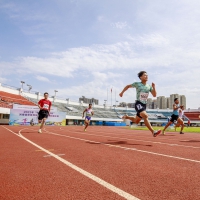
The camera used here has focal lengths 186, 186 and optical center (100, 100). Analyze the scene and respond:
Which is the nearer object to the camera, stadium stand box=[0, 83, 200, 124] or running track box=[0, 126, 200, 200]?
running track box=[0, 126, 200, 200]

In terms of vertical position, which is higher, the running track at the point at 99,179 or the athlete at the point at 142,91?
the athlete at the point at 142,91

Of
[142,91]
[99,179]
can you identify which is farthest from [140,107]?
[99,179]

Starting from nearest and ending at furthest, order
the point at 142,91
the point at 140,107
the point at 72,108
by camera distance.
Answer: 1. the point at 140,107
2. the point at 142,91
3. the point at 72,108

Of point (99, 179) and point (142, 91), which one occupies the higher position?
point (142, 91)

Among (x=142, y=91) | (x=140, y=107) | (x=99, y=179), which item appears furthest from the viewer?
(x=142, y=91)

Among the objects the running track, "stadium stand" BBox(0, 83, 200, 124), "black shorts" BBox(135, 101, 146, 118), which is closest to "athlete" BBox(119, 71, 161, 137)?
"black shorts" BBox(135, 101, 146, 118)

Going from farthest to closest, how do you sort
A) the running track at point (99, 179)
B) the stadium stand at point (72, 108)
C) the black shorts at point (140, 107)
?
the stadium stand at point (72, 108) < the black shorts at point (140, 107) < the running track at point (99, 179)

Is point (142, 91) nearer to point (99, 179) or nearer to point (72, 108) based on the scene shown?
point (99, 179)

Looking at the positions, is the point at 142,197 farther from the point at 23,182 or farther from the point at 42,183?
the point at 23,182

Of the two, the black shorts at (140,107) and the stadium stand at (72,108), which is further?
the stadium stand at (72,108)

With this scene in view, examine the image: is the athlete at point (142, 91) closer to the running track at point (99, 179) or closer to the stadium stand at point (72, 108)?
the running track at point (99, 179)

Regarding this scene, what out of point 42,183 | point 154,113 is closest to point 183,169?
point 42,183

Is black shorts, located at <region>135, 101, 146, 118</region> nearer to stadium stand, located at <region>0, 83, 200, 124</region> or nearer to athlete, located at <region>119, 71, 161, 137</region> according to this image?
athlete, located at <region>119, 71, 161, 137</region>

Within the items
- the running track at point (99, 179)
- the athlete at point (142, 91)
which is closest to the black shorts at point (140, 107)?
the athlete at point (142, 91)
